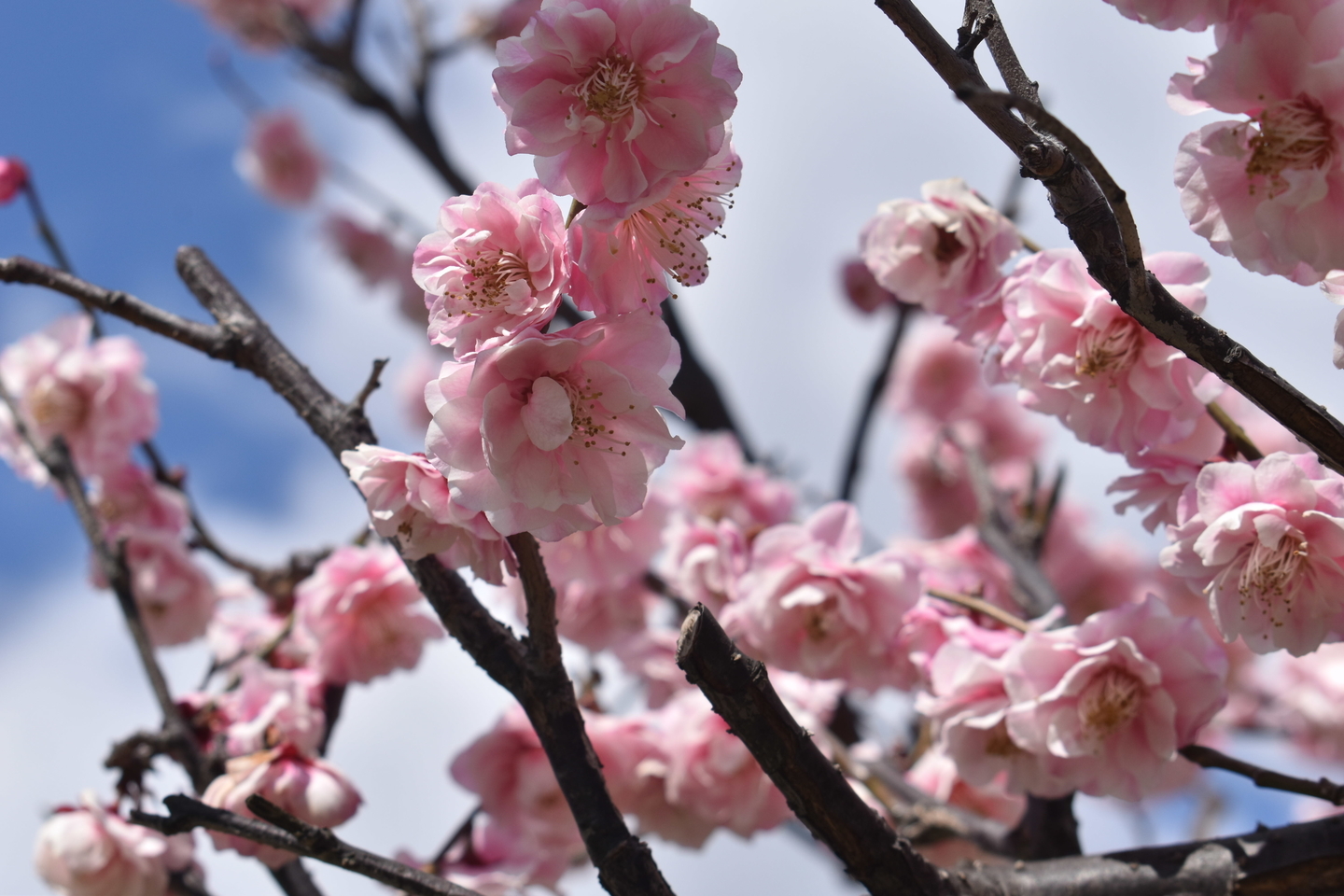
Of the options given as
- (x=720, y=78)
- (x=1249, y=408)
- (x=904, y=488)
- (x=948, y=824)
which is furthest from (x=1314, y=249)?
(x=904, y=488)

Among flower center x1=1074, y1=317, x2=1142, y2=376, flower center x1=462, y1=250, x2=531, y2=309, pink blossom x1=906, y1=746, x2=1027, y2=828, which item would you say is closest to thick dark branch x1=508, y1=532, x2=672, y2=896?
flower center x1=462, y1=250, x2=531, y2=309

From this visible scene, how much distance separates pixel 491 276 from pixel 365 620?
1.07 metres

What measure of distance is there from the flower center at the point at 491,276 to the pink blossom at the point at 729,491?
1.60m

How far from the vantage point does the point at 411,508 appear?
1.08 metres

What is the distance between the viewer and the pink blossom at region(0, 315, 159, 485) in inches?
92.4

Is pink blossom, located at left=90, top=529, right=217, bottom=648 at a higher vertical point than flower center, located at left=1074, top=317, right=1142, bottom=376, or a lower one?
higher

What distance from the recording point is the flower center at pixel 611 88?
94cm

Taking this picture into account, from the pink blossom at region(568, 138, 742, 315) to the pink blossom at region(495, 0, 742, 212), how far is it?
35mm

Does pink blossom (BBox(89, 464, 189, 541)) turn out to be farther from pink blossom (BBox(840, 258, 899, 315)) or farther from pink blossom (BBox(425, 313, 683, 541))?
pink blossom (BBox(840, 258, 899, 315))

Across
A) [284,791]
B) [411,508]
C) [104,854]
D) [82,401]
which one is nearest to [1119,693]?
[411,508]

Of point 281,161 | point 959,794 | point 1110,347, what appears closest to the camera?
point 1110,347

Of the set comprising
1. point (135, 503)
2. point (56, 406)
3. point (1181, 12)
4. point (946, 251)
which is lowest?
point (1181, 12)

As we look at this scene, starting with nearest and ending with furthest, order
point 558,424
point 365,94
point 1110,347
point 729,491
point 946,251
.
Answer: point 558,424 → point 1110,347 → point 946,251 → point 729,491 → point 365,94

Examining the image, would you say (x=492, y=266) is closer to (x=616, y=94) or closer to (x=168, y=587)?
(x=616, y=94)
